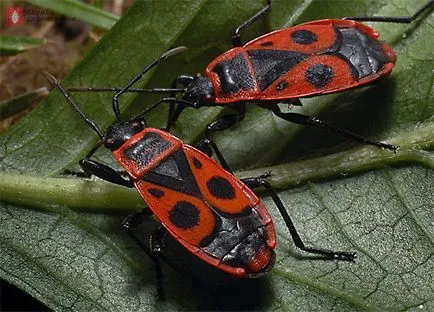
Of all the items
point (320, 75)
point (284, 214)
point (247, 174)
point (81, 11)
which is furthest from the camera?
point (81, 11)

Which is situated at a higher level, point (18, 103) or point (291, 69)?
point (18, 103)

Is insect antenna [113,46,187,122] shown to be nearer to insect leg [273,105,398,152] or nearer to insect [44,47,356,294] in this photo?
insect [44,47,356,294]

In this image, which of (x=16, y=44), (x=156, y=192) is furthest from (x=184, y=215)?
(x=16, y=44)

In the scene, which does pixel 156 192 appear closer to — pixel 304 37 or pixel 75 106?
pixel 75 106

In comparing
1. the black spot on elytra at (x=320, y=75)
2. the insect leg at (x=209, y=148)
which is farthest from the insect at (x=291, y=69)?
the insect leg at (x=209, y=148)

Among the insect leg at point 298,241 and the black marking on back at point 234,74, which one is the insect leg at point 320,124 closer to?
the black marking on back at point 234,74

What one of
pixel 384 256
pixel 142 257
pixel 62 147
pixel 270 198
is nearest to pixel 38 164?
pixel 62 147

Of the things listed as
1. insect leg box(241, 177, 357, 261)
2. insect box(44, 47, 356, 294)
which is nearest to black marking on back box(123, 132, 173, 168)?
insect box(44, 47, 356, 294)
